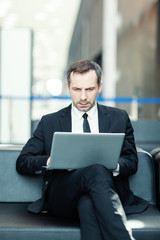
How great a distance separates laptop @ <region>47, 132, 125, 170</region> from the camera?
82.3 inches

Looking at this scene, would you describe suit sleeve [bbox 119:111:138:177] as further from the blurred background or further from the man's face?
the blurred background

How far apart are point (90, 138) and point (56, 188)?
0.44 m

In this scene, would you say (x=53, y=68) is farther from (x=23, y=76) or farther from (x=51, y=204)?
(x=51, y=204)

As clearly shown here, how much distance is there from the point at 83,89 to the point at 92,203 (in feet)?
2.45

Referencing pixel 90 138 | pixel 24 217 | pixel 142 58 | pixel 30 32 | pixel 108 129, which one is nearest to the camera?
pixel 90 138

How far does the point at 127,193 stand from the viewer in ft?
8.16

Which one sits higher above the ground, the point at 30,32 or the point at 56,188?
the point at 30,32

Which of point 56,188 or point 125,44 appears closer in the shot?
point 56,188

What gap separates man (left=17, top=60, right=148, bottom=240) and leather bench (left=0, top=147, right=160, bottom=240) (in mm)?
98

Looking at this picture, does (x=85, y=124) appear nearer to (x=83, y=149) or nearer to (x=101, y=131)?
(x=101, y=131)

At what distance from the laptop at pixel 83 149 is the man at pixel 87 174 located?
7 cm

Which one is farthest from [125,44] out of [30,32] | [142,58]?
[30,32]

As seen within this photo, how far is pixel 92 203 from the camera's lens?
2102 millimetres

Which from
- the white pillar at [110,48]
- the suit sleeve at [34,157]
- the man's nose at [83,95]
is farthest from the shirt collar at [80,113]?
the white pillar at [110,48]
